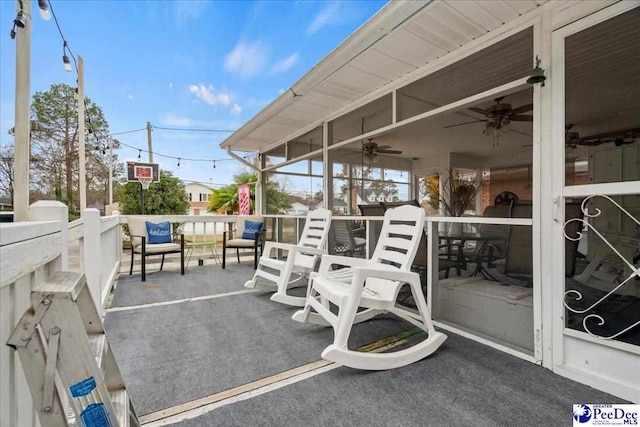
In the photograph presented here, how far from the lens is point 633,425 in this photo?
60.3 inches

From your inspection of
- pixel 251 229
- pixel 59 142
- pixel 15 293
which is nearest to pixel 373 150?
pixel 251 229

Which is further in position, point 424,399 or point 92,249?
point 92,249

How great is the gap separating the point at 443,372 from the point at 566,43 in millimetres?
2245

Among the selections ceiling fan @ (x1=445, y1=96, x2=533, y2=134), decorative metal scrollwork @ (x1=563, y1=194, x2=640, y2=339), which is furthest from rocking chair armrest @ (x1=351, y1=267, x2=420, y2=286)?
ceiling fan @ (x1=445, y1=96, x2=533, y2=134)

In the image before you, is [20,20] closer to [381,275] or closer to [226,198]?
[381,275]

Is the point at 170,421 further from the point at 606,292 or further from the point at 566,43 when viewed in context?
the point at 566,43

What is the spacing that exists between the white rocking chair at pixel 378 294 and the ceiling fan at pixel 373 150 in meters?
1.84

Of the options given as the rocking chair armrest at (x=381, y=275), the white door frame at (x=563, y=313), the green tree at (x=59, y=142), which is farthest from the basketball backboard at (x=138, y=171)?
the white door frame at (x=563, y=313)

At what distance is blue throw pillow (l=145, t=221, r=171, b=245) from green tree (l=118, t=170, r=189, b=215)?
5.95 m

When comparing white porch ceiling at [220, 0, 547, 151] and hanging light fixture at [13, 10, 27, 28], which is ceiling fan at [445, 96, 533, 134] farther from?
hanging light fixture at [13, 10, 27, 28]

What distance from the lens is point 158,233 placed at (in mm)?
4867

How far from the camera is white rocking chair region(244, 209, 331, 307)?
316cm

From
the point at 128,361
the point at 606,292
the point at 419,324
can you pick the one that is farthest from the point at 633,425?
the point at 128,361

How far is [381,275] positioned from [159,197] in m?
10.4
